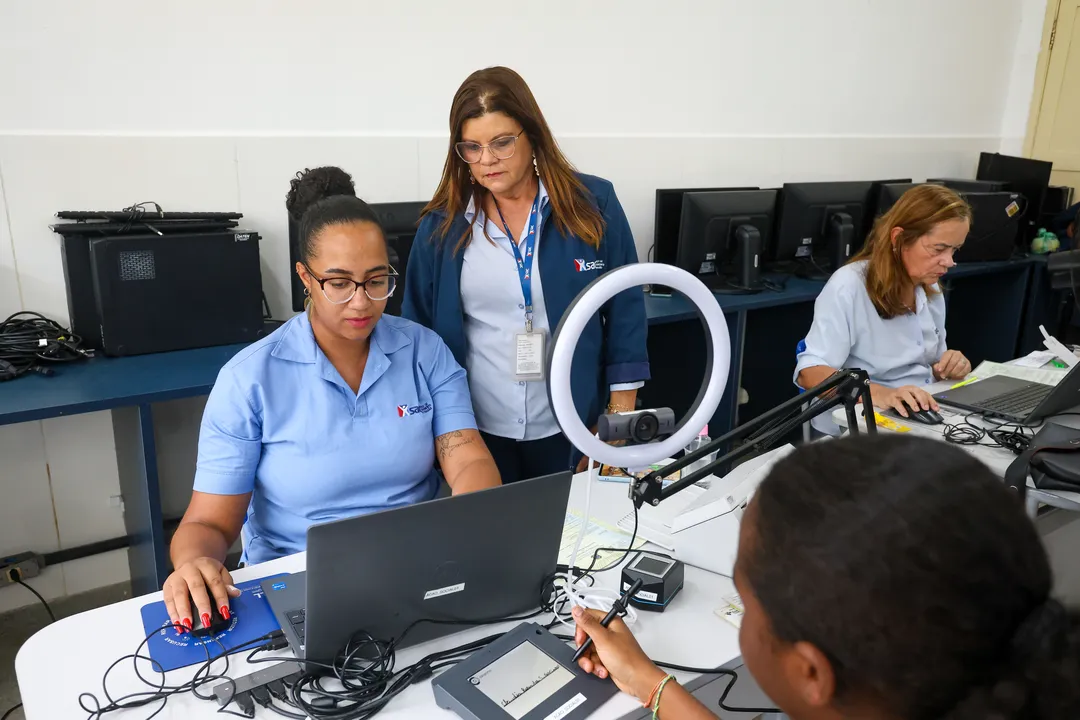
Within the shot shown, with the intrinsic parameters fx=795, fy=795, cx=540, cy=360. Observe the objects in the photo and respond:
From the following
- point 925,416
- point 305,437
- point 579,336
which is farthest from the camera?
point 925,416

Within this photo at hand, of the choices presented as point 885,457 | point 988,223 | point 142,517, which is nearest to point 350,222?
point 885,457

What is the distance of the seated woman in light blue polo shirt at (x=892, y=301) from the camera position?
2217 mm

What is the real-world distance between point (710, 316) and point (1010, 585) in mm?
444

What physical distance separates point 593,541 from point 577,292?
629 millimetres

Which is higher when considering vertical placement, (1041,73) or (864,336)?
(1041,73)

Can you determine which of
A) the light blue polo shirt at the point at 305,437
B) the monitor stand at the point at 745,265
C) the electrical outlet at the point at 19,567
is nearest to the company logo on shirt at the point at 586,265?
the light blue polo shirt at the point at 305,437

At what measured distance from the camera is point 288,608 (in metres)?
1.14

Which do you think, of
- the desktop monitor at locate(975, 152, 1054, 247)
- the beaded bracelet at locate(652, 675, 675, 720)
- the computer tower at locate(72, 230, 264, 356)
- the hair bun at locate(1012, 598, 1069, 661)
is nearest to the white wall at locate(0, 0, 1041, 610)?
the computer tower at locate(72, 230, 264, 356)

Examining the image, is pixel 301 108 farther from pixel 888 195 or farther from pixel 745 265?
pixel 888 195

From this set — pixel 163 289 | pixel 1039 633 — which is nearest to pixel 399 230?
pixel 163 289

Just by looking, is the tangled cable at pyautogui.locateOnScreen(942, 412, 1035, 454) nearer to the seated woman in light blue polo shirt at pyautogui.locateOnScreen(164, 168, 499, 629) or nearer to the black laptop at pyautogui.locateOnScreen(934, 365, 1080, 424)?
the black laptop at pyautogui.locateOnScreen(934, 365, 1080, 424)

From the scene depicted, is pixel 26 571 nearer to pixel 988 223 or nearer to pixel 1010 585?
pixel 1010 585

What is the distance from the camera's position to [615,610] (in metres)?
1.09

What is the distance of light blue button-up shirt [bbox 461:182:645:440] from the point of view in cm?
179
